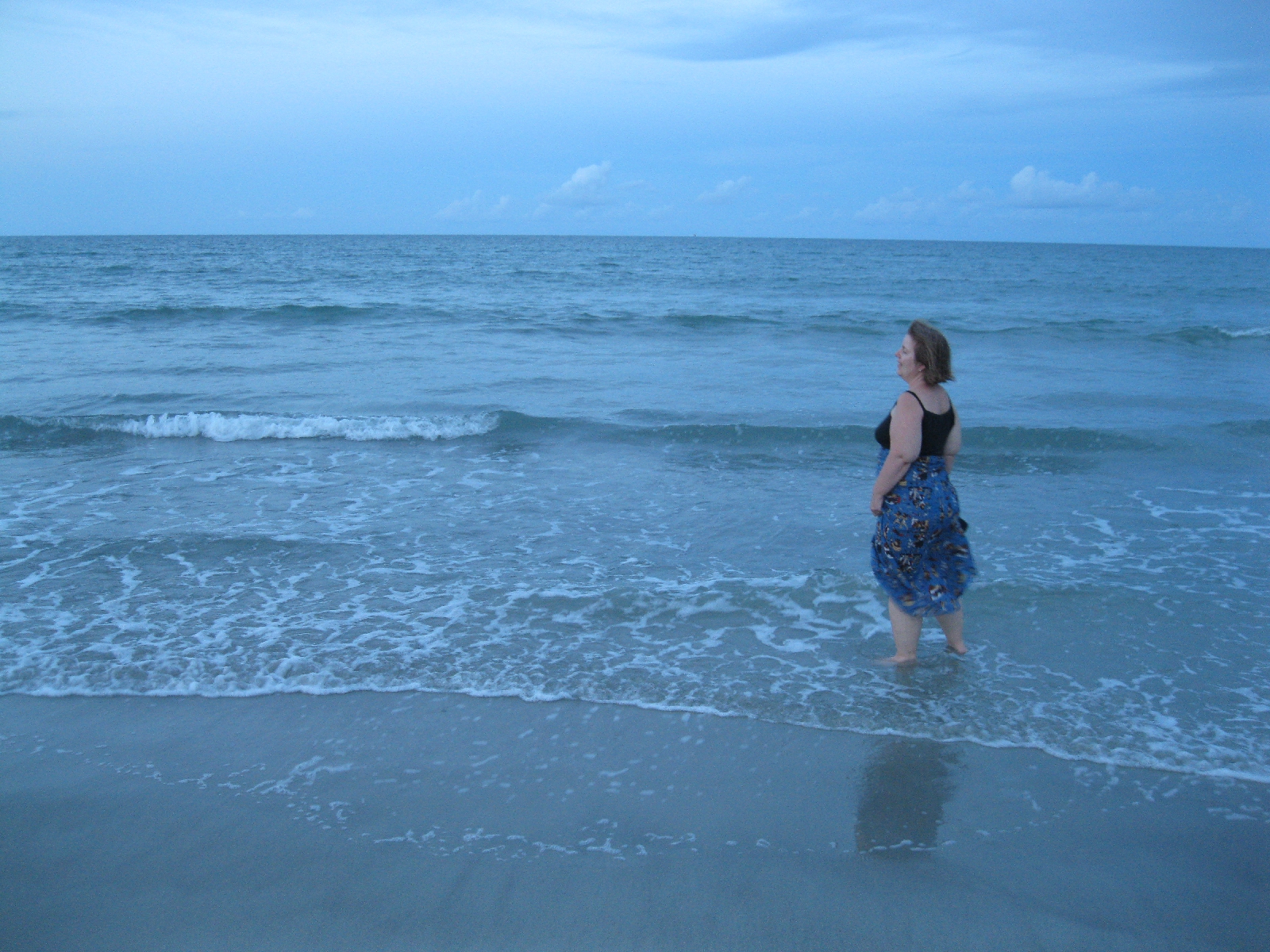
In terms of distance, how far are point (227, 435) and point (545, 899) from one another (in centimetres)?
885

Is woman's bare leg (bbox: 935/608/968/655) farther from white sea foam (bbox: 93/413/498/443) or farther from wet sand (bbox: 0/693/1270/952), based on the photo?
white sea foam (bbox: 93/413/498/443)

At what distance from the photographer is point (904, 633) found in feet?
16.1

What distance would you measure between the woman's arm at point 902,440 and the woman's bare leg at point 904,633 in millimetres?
776

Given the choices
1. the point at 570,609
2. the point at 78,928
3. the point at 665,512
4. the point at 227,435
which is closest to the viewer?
the point at 78,928

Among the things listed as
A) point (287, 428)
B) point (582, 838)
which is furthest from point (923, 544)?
point (287, 428)

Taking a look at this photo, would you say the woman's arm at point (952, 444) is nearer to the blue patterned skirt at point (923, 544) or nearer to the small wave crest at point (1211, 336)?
the blue patterned skirt at point (923, 544)

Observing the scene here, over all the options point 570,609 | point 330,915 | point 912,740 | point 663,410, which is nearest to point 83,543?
point 570,609

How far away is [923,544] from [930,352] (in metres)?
1.03

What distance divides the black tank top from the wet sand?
1472mm

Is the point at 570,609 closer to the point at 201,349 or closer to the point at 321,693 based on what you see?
the point at 321,693

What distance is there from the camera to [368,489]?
8492 millimetres

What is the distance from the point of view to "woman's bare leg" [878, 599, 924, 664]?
488 cm

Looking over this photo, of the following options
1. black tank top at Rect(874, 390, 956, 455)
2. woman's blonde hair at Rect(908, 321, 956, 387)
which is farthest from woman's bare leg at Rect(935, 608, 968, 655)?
woman's blonde hair at Rect(908, 321, 956, 387)

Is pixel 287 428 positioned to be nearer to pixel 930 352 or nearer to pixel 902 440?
pixel 902 440
